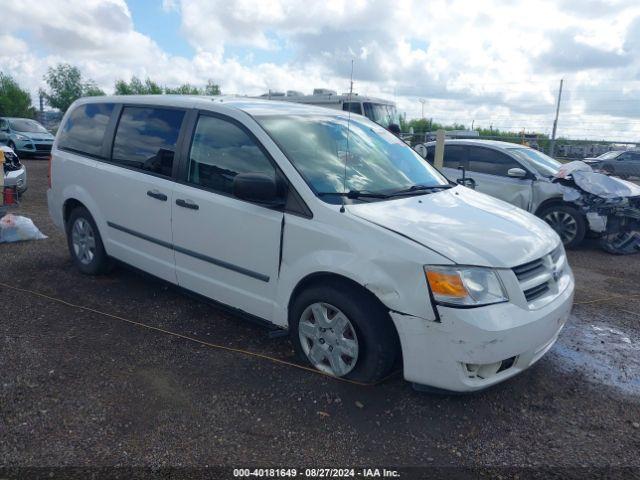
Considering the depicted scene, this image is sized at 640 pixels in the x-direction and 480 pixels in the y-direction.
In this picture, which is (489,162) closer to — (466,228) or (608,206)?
(608,206)

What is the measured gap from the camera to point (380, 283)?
10.1 ft

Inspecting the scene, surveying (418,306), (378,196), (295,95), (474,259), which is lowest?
(418,306)

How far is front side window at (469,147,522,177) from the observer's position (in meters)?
8.40

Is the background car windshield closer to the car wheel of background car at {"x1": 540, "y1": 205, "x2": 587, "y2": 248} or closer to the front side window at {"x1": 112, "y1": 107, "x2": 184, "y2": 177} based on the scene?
the car wheel of background car at {"x1": 540, "y1": 205, "x2": 587, "y2": 248}

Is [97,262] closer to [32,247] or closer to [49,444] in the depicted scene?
[32,247]

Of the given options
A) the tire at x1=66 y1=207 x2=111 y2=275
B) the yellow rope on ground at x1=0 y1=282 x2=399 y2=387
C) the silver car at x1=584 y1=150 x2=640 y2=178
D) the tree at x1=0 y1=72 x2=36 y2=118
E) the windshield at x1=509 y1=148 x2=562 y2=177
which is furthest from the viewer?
the tree at x1=0 y1=72 x2=36 y2=118

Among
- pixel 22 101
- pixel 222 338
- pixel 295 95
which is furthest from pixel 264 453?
pixel 22 101

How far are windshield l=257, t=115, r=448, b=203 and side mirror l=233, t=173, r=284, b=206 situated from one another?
250mm

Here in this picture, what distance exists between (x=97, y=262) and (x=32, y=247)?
6.60 feet

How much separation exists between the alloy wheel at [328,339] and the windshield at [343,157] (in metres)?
0.73

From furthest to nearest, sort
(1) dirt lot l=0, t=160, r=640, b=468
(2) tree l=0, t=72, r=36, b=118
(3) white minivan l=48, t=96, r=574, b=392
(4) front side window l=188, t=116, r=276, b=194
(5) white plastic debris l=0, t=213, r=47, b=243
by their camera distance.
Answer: (2) tree l=0, t=72, r=36, b=118, (5) white plastic debris l=0, t=213, r=47, b=243, (4) front side window l=188, t=116, r=276, b=194, (3) white minivan l=48, t=96, r=574, b=392, (1) dirt lot l=0, t=160, r=640, b=468

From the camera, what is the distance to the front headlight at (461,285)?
2.93m

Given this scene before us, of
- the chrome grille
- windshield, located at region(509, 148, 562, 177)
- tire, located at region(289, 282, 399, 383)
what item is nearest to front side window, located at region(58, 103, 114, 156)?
tire, located at region(289, 282, 399, 383)

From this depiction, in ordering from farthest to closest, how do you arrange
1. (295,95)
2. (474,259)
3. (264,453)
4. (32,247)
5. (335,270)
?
(295,95) → (32,247) → (335,270) → (474,259) → (264,453)
